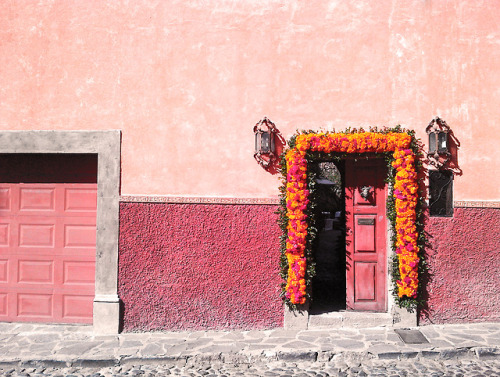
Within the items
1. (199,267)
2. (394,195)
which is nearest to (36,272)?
(199,267)

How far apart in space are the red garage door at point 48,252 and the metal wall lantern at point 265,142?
8.72 ft

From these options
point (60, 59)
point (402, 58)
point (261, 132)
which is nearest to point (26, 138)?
point (60, 59)

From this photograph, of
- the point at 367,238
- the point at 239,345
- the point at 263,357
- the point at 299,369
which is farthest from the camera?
the point at 367,238

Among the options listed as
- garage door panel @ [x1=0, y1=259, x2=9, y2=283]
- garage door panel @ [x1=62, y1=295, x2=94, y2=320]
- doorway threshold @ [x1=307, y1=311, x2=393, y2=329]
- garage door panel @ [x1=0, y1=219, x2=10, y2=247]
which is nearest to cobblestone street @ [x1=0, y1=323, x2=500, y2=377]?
doorway threshold @ [x1=307, y1=311, x2=393, y2=329]

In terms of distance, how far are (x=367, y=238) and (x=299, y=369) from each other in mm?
2328

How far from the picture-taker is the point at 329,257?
10875 mm

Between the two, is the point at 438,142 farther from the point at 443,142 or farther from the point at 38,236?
the point at 38,236

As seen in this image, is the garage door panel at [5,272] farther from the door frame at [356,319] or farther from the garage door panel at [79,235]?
the door frame at [356,319]

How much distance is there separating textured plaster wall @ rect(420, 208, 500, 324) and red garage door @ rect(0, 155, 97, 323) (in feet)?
17.0

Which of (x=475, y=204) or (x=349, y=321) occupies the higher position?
(x=475, y=204)

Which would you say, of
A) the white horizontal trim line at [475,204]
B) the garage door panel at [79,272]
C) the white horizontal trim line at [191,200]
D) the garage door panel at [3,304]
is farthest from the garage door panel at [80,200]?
the white horizontal trim line at [475,204]

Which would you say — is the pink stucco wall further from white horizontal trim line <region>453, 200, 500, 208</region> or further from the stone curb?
the stone curb

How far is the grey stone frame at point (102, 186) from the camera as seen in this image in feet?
19.7

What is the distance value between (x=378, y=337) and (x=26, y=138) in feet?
19.3
